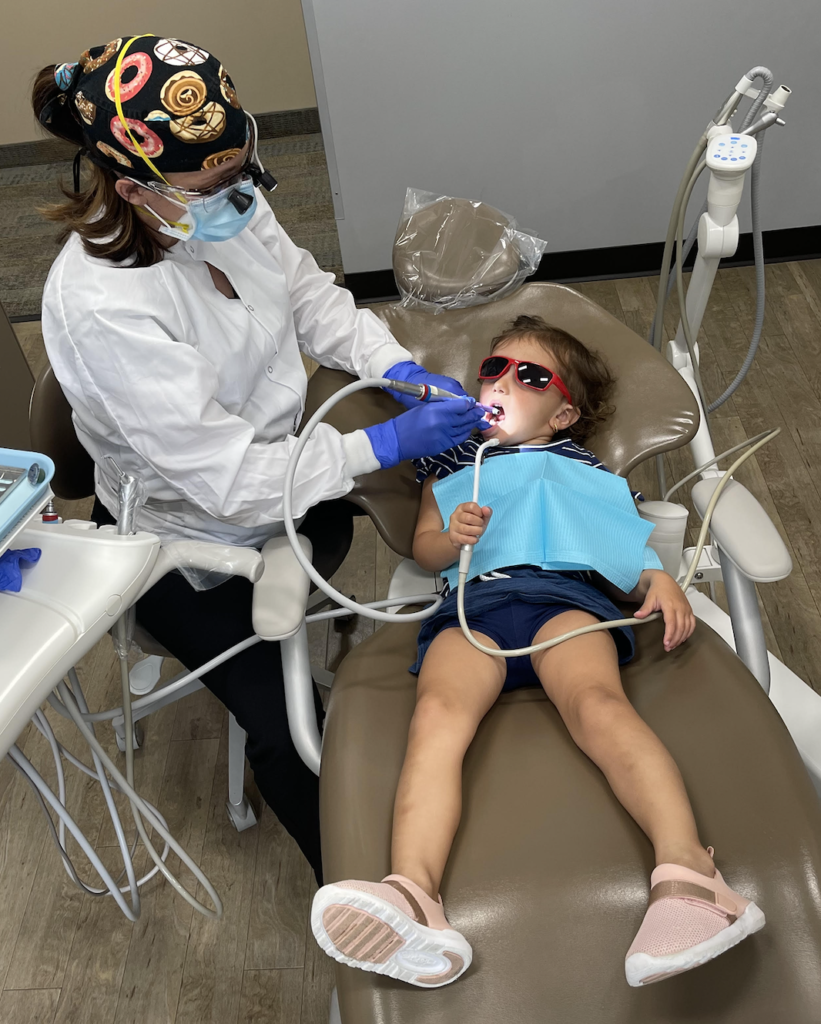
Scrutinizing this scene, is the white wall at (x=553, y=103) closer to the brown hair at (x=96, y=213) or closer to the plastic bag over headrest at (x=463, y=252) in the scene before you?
the plastic bag over headrest at (x=463, y=252)

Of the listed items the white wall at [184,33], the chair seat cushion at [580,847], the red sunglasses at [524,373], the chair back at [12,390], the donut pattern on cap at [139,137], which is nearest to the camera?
the chair seat cushion at [580,847]

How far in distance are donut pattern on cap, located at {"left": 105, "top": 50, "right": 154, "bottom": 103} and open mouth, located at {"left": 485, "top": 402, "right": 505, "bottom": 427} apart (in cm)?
67

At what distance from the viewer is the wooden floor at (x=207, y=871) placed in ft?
4.82

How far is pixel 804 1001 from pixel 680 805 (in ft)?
0.72

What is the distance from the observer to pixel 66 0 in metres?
3.85

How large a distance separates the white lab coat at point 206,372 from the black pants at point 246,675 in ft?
0.33

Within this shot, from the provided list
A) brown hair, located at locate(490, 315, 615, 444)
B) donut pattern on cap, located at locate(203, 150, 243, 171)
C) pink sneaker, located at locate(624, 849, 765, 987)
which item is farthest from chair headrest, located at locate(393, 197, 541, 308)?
pink sneaker, located at locate(624, 849, 765, 987)

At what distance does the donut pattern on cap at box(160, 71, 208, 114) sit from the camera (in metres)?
1.04

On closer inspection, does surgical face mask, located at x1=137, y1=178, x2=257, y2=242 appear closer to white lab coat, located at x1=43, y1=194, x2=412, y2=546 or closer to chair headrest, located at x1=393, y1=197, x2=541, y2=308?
white lab coat, located at x1=43, y1=194, x2=412, y2=546

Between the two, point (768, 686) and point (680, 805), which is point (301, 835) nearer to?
point (680, 805)

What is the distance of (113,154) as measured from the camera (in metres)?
1.08

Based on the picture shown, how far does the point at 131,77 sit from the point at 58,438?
55 cm

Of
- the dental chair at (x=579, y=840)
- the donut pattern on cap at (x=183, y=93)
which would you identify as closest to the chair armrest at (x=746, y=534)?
the dental chair at (x=579, y=840)

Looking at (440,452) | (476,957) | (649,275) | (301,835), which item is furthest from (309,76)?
(476,957)
